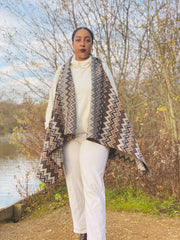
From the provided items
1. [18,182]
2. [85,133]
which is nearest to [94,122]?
[85,133]

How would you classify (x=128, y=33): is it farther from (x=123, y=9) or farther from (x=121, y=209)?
(x=121, y=209)

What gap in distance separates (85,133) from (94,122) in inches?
6.0

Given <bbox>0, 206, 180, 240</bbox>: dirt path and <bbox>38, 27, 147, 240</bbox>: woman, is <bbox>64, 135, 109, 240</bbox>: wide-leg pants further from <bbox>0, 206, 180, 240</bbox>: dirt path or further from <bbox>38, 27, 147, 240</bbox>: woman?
<bbox>0, 206, 180, 240</bbox>: dirt path

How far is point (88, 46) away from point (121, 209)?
2769 millimetres

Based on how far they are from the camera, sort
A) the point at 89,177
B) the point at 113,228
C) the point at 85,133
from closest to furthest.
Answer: the point at 89,177, the point at 85,133, the point at 113,228

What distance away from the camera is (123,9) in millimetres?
6203

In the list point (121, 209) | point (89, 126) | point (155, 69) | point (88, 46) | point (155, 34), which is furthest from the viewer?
point (155, 69)

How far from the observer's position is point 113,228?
416 centimetres

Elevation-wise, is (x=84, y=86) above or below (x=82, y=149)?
above

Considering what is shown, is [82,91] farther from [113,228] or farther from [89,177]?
[113,228]

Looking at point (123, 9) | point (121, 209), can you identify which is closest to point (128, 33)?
point (123, 9)

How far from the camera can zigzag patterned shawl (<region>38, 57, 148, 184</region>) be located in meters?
2.95

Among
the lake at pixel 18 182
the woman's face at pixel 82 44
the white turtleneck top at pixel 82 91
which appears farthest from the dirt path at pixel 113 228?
the woman's face at pixel 82 44

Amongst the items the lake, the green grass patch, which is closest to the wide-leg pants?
the green grass patch
